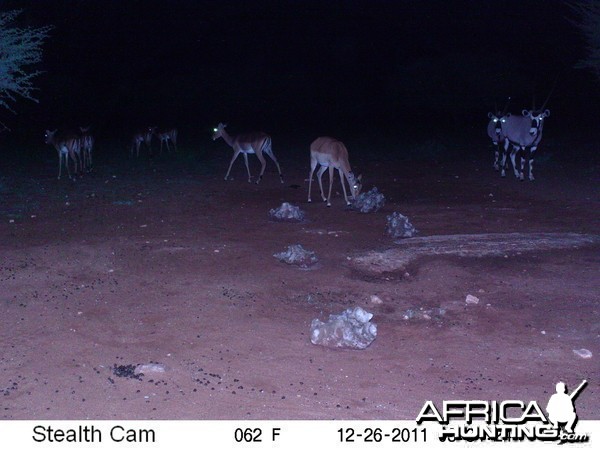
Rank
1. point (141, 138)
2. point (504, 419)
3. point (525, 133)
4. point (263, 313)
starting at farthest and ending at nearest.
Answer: point (141, 138)
point (525, 133)
point (263, 313)
point (504, 419)

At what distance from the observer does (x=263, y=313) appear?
7742mm

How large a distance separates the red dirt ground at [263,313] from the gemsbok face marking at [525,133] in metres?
3.97

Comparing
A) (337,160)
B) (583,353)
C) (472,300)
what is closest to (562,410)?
(583,353)

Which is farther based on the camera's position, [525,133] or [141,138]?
[141,138]

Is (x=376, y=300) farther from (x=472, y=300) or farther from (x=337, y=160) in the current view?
(x=337, y=160)

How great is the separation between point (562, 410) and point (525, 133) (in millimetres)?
14847

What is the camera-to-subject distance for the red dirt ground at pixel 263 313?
18.6ft

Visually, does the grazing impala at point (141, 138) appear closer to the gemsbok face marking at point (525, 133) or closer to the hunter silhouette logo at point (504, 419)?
the gemsbok face marking at point (525, 133)

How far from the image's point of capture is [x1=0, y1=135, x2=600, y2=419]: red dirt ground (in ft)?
18.6

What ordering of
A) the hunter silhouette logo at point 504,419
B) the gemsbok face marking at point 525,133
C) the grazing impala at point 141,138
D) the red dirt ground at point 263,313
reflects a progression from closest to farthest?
the hunter silhouette logo at point 504,419 < the red dirt ground at point 263,313 < the gemsbok face marking at point 525,133 < the grazing impala at point 141,138

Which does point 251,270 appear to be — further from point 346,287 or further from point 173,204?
point 173,204

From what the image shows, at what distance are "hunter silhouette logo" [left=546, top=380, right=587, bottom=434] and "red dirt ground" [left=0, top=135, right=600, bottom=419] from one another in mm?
279

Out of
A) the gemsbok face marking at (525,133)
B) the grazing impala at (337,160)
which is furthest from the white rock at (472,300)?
the gemsbok face marking at (525,133)

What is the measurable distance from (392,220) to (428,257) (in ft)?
5.44
